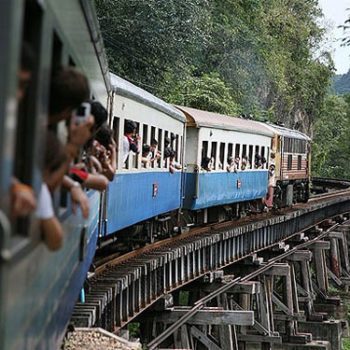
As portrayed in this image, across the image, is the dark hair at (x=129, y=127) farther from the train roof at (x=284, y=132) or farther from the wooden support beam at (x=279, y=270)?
the train roof at (x=284, y=132)

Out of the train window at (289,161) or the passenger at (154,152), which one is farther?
the train window at (289,161)

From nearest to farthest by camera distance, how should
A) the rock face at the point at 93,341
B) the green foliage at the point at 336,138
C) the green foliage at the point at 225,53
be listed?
the rock face at the point at 93,341 → the green foliage at the point at 225,53 → the green foliage at the point at 336,138

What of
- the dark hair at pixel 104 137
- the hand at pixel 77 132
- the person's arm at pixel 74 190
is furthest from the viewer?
the dark hair at pixel 104 137

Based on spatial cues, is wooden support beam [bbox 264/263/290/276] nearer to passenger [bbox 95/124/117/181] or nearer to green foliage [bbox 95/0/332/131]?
green foliage [bbox 95/0/332/131]

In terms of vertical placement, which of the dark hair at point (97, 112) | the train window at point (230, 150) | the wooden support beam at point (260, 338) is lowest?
the wooden support beam at point (260, 338)

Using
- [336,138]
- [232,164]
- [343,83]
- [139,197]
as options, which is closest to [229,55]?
[232,164]

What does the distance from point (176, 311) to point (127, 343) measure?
693 cm

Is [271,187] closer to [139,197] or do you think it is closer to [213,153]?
[213,153]

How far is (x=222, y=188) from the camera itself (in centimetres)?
2105

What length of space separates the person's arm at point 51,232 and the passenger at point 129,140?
7194 millimetres

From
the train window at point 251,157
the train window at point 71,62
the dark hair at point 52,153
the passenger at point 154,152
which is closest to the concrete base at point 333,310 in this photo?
the train window at point 251,157

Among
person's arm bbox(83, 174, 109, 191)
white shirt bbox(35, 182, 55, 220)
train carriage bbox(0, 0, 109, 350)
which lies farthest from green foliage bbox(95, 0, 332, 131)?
white shirt bbox(35, 182, 55, 220)

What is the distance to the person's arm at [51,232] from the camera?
3168mm

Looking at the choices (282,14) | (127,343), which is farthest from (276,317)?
(282,14)
